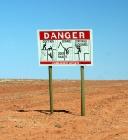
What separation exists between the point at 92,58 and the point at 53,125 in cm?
393

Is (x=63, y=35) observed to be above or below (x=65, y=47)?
above

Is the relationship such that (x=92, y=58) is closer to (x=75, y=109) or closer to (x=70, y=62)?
(x=70, y=62)

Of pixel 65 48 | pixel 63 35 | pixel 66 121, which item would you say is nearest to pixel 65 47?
pixel 65 48

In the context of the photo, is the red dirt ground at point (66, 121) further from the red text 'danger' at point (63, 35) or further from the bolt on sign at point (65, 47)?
the red text 'danger' at point (63, 35)

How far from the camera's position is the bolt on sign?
63.5 feet

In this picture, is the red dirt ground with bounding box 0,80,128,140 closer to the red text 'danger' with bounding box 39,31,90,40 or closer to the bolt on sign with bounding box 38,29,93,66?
the bolt on sign with bounding box 38,29,93,66

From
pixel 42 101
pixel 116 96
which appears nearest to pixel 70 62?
pixel 42 101

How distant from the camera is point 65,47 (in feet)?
64.1

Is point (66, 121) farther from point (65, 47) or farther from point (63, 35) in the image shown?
point (63, 35)

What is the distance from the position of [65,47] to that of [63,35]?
1.58 ft

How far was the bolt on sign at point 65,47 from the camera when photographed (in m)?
19.3

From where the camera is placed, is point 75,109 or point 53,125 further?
point 75,109

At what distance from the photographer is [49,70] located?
64.3ft

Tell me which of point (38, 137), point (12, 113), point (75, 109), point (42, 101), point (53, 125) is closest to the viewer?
point (38, 137)
